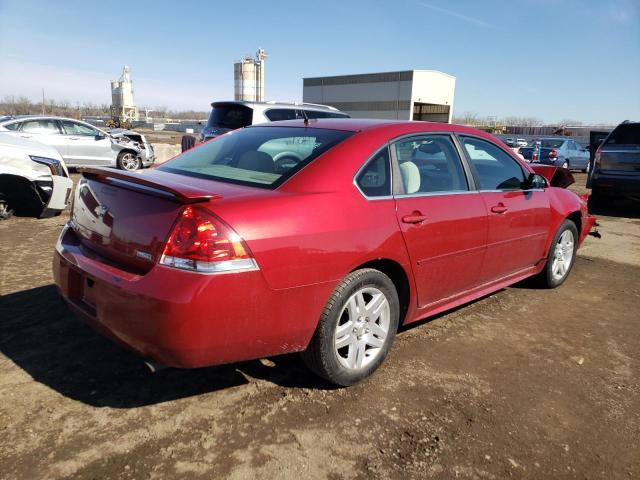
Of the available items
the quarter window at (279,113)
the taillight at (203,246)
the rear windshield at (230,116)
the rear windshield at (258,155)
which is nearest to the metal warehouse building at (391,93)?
the quarter window at (279,113)

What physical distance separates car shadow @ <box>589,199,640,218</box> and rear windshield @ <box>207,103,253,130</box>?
7.40 meters

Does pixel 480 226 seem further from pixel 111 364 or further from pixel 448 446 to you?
pixel 111 364

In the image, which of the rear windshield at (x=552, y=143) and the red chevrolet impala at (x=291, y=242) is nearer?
the red chevrolet impala at (x=291, y=242)

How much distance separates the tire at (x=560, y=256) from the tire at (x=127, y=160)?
11775mm

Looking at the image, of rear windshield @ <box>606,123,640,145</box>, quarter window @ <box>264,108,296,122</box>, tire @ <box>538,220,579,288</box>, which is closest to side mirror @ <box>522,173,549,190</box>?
tire @ <box>538,220,579,288</box>

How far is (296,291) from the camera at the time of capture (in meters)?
2.53

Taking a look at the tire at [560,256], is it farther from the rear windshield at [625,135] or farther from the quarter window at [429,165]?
the rear windshield at [625,135]

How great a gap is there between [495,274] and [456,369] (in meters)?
1.09

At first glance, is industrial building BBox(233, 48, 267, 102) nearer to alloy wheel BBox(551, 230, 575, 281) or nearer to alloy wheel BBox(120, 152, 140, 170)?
alloy wheel BBox(120, 152, 140, 170)

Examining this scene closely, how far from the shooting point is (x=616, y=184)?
31.7 feet

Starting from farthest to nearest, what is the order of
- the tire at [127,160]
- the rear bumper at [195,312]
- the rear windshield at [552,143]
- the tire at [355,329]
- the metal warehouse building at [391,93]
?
the metal warehouse building at [391,93], the rear windshield at [552,143], the tire at [127,160], the tire at [355,329], the rear bumper at [195,312]

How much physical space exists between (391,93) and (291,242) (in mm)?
55686

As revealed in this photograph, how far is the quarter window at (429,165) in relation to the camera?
10.7 feet

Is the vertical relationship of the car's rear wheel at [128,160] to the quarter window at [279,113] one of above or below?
below
